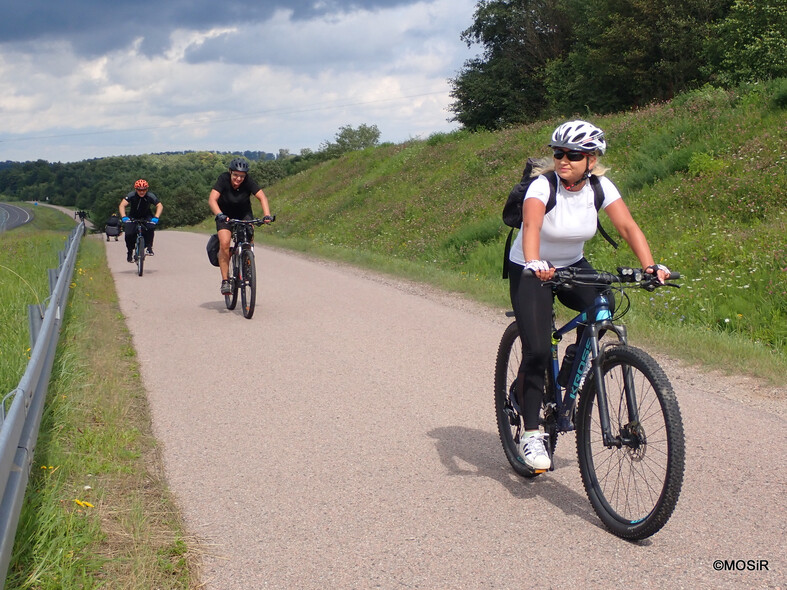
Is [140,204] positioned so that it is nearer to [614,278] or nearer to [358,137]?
[614,278]

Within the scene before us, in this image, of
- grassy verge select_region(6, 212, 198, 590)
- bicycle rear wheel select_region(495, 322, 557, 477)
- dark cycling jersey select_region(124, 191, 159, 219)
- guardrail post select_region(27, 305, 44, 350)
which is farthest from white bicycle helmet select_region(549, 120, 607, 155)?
dark cycling jersey select_region(124, 191, 159, 219)

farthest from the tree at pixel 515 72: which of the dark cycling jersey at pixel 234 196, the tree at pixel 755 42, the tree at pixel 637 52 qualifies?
the dark cycling jersey at pixel 234 196

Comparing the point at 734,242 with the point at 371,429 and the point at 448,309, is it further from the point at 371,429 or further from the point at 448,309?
the point at 371,429

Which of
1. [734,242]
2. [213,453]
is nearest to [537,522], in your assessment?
[213,453]

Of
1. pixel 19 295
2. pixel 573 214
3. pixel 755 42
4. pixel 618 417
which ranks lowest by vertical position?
pixel 19 295

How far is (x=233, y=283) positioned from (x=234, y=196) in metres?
1.20

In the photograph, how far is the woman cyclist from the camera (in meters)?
4.07

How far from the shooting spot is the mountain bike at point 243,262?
35.1 ft

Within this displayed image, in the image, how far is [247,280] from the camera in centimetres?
1075

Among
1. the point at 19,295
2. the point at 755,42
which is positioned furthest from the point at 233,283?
the point at 755,42

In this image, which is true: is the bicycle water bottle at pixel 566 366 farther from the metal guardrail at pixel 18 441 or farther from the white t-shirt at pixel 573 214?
the metal guardrail at pixel 18 441

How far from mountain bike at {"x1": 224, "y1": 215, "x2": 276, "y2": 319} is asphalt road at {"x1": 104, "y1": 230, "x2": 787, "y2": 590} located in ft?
4.90

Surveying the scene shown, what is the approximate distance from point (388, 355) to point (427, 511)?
3.95 meters

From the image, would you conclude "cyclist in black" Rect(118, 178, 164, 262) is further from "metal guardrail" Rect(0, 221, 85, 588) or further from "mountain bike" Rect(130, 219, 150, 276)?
"metal guardrail" Rect(0, 221, 85, 588)
